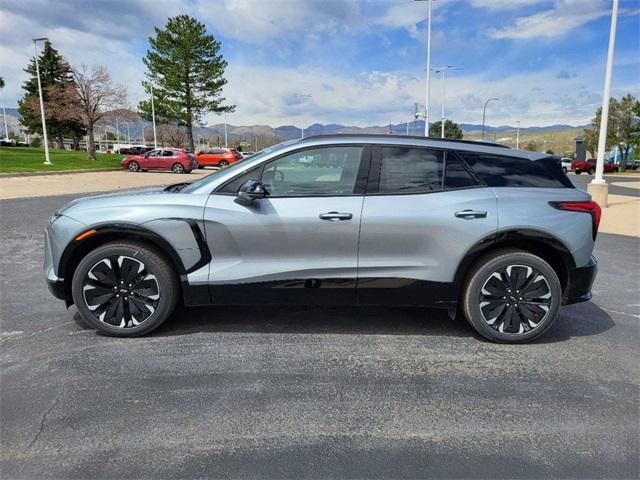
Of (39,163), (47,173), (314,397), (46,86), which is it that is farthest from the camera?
(46,86)

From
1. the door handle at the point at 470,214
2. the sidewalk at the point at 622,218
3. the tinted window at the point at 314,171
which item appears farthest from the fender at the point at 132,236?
the sidewalk at the point at 622,218

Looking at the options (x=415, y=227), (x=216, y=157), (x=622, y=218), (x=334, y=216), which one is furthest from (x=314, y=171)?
(x=216, y=157)

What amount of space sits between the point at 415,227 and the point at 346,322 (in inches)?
46.8

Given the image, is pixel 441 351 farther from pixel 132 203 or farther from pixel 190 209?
pixel 132 203

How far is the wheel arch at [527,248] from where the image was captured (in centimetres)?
366

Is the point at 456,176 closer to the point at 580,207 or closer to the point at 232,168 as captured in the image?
the point at 580,207

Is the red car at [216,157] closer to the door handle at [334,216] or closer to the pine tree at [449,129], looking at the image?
the door handle at [334,216]

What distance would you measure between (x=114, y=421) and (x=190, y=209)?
1.64m

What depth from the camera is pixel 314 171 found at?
3729mm

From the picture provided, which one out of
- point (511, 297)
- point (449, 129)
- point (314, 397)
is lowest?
point (314, 397)

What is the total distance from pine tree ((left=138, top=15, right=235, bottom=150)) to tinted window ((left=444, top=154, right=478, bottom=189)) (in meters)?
42.6

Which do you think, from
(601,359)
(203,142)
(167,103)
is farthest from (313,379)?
(203,142)

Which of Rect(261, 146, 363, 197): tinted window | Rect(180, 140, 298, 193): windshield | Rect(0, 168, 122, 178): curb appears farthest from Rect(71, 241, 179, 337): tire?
Rect(0, 168, 122, 178): curb

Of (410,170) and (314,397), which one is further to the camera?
(410,170)
